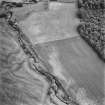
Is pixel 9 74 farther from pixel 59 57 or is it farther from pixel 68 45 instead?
pixel 68 45

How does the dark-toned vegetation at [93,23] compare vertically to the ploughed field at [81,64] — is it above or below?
above

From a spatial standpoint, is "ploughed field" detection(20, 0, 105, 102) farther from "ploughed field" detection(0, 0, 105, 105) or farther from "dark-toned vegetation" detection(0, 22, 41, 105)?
"dark-toned vegetation" detection(0, 22, 41, 105)

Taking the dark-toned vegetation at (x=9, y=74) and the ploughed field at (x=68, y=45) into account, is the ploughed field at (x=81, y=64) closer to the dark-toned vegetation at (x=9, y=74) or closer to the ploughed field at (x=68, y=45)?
the ploughed field at (x=68, y=45)

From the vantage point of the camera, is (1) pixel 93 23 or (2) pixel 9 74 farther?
(1) pixel 93 23

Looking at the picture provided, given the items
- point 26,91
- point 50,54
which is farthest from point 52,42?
point 26,91

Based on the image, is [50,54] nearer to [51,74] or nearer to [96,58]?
[51,74]

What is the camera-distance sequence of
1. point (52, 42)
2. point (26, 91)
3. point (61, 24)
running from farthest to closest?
point (61, 24) < point (52, 42) < point (26, 91)

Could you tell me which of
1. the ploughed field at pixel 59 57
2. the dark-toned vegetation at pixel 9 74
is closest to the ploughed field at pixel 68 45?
the ploughed field at pixel 59 57

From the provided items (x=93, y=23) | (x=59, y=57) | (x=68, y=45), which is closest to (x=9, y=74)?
(x=59, y=57)

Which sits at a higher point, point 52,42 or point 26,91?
point 52,42
